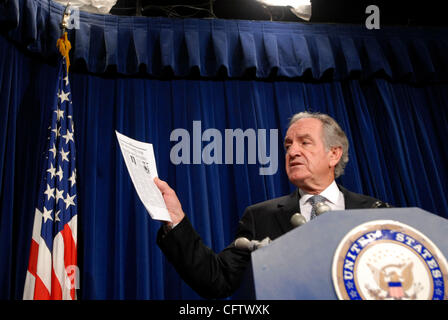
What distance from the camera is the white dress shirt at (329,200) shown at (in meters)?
1.60

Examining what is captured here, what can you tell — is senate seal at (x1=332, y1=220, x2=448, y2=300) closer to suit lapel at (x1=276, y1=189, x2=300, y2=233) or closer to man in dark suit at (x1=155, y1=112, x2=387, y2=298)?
man in dark suit at (x1=155, y1=112, x2=387, y2=298)

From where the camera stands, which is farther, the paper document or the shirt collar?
the shirt collar

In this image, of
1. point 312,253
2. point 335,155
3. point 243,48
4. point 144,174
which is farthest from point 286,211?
point 243,48

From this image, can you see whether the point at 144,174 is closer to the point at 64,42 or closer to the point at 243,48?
the point at 64,42

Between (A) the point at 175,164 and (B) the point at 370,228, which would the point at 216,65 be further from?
(B) the point at 370,228

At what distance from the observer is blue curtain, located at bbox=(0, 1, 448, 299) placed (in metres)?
2.37

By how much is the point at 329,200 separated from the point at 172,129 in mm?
1522

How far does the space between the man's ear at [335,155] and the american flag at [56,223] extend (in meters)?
1.38

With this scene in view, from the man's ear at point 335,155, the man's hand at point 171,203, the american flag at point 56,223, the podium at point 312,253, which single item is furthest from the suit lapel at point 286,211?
the american flag at point 56,223

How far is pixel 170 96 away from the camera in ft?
9.78

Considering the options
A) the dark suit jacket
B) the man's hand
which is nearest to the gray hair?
the dark suit jacket

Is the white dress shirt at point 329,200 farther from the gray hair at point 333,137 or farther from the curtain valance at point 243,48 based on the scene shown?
the curtain valance at point 243,48

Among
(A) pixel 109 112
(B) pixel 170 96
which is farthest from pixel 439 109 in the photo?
(A) pixel 109 112

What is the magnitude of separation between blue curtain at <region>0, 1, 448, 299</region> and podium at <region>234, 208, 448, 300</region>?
1803 millimetres
